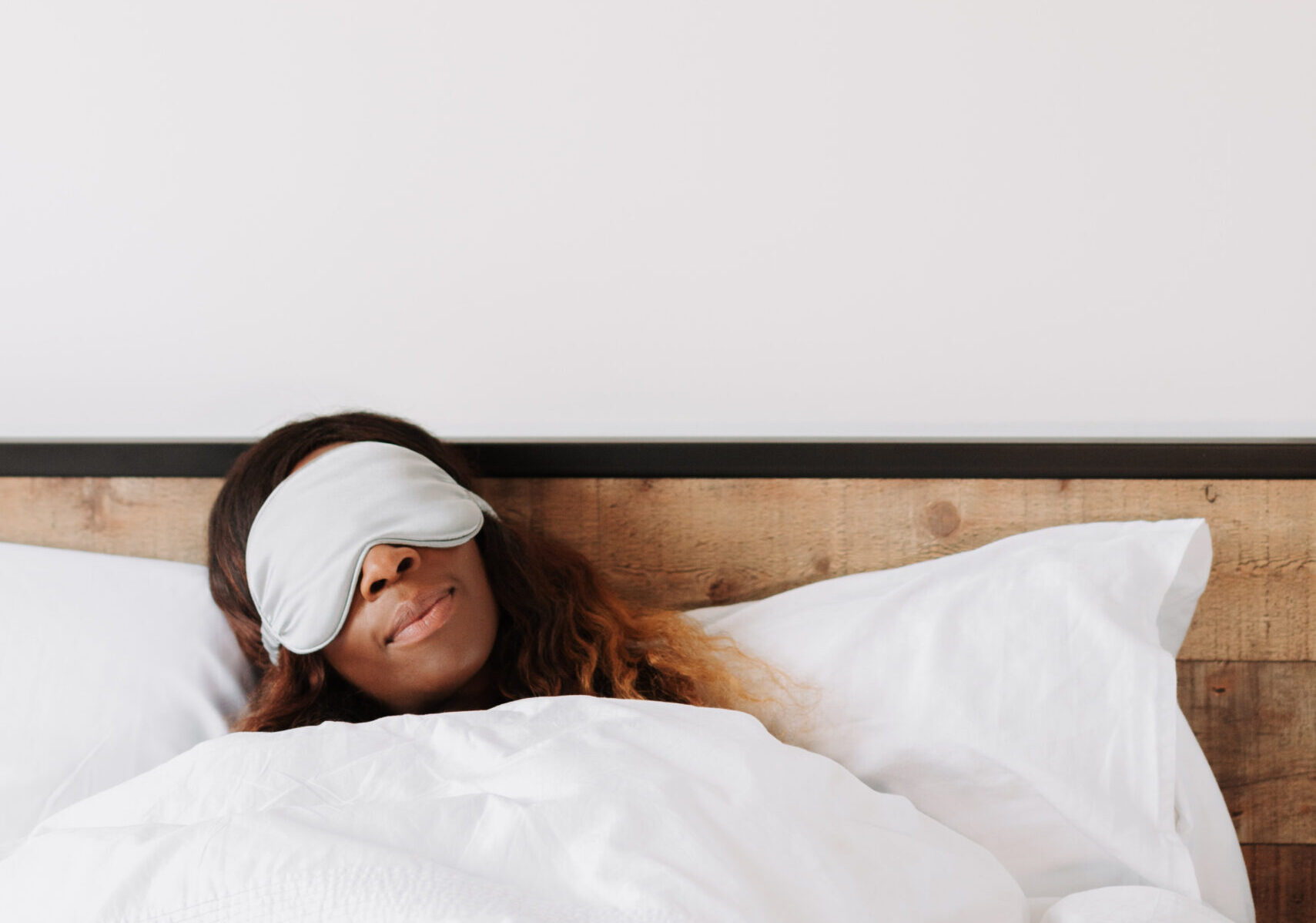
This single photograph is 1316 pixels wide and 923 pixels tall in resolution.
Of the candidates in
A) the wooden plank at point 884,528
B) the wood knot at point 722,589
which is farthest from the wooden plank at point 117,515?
the wood knot at point 722,589

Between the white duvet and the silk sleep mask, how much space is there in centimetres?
13

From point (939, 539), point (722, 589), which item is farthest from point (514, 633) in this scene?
point (939, 539)

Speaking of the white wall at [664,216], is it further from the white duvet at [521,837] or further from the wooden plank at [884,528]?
the white duvet at [521,837]

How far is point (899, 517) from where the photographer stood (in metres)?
0.98

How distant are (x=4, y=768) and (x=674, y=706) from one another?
2.26ft

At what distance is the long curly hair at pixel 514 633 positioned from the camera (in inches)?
34.5

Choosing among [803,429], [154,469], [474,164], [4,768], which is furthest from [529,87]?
[4,768]

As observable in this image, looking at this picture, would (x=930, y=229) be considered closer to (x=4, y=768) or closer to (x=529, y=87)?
(x=529, y=87)

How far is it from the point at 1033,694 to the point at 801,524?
0.29 meters

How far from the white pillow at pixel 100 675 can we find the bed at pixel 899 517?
9cm

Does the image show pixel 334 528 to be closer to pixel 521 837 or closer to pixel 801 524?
pixel 521 837

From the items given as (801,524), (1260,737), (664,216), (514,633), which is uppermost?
(664,216)

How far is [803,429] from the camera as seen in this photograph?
1.03m

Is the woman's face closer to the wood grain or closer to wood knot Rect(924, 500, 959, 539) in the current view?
the wood grain
